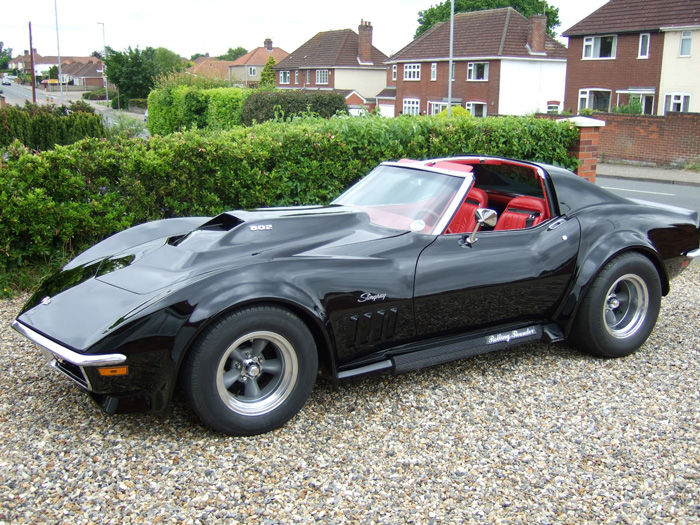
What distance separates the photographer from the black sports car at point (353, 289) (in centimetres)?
322

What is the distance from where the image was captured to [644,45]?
103ft

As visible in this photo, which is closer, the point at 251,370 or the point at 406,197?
the point at 251,370

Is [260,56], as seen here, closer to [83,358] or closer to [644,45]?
[644,45]

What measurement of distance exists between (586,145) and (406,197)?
17.7ft

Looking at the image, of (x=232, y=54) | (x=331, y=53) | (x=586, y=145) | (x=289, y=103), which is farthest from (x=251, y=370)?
(x=232, y=54)

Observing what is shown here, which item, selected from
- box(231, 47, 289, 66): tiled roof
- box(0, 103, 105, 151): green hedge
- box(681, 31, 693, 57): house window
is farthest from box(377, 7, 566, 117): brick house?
box(231, 47, 289, 66): tiled roof

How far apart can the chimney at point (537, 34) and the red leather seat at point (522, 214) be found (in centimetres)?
4104

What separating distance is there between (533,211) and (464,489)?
248 cm

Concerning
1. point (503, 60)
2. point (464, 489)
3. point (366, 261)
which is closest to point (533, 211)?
point (366, 261)

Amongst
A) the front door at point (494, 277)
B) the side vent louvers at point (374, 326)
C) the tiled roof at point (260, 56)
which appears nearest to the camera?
the side vent louvers at point (374, 326)

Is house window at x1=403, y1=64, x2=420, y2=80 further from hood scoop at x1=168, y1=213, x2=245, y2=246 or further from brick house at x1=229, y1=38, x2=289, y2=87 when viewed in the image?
brick house at x1=229, y1=38, x2=289, y2=87

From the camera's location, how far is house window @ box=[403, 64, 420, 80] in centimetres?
4781

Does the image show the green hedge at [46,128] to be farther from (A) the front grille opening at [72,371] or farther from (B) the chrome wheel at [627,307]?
(B) the chrome wheel at [627,307]

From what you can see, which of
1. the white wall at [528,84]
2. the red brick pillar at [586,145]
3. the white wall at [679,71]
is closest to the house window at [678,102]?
the white wall at [679,71]
